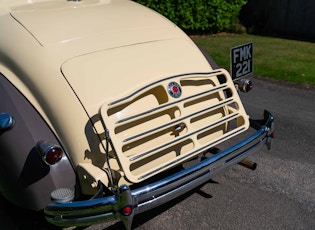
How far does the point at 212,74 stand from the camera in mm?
3230

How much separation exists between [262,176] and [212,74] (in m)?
1.30

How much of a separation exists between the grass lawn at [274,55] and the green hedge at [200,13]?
0.36 m

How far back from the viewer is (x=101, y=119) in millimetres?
2607

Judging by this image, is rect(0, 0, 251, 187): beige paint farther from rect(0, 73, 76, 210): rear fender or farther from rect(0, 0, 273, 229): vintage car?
rect(0, 73, 76, 210): rear fender

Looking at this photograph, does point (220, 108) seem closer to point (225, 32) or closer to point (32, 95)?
Result: point (32, 95)

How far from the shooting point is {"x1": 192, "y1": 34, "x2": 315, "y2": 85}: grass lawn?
751cm

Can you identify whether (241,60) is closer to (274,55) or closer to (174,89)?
(174,89)

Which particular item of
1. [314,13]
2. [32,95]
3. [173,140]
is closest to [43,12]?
[32,95]

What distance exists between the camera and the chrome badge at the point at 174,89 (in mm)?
2942

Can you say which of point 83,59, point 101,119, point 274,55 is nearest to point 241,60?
point 83,59

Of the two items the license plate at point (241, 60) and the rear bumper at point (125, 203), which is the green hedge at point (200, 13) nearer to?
the license plate at point (241, 60)

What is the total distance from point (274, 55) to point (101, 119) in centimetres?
725

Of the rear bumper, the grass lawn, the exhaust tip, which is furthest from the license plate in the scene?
the grass lawn

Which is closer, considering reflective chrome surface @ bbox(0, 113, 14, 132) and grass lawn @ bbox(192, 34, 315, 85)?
reflective chrome surface @ bbox(0, 113, 14, 132)
